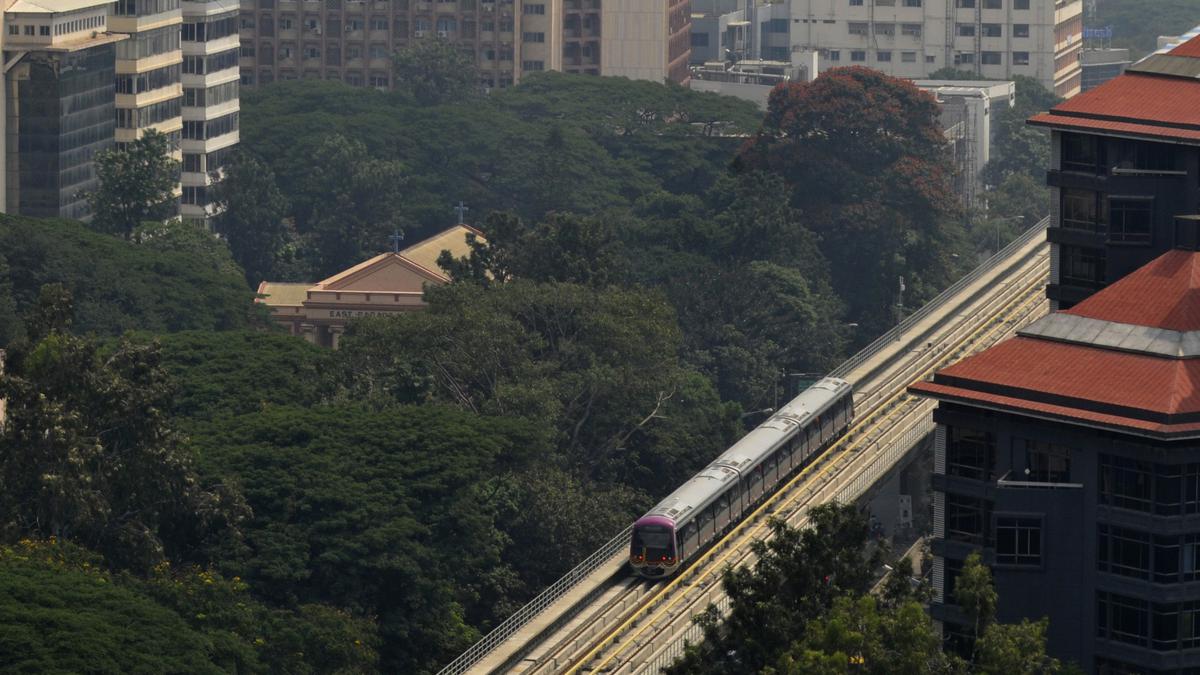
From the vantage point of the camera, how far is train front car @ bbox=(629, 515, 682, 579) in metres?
A: 169

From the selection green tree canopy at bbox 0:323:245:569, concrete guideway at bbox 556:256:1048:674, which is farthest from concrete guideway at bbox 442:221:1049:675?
green tree canopy at bbox 0:323:245:569

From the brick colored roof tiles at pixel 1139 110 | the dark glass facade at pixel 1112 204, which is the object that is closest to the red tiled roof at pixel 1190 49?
the brick colored roof tiles at pixel 1139 110

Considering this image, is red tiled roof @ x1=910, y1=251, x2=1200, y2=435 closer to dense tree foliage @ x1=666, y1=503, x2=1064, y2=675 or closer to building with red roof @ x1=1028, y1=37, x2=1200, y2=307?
dense tree foliage @ x1=666, y1=503, x2=1064, y2=675

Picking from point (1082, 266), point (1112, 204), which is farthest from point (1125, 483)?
point (1082, 266)

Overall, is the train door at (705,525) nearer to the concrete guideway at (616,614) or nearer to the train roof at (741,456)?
the train roof at (741,456)

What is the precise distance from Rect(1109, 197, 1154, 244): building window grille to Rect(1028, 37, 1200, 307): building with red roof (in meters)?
0.04

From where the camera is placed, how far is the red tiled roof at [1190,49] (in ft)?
530

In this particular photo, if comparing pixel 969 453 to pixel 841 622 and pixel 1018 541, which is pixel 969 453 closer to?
pixel 1018 541

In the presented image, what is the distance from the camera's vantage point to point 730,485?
177 meters

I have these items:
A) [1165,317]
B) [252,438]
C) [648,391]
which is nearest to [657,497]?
[648,391]

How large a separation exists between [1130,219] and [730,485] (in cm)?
3031

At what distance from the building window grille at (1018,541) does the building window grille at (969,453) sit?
7.50 ft

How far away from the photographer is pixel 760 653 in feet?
408

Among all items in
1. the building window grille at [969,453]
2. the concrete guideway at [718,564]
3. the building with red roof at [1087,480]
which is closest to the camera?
the building with red roof at [1087,480]
